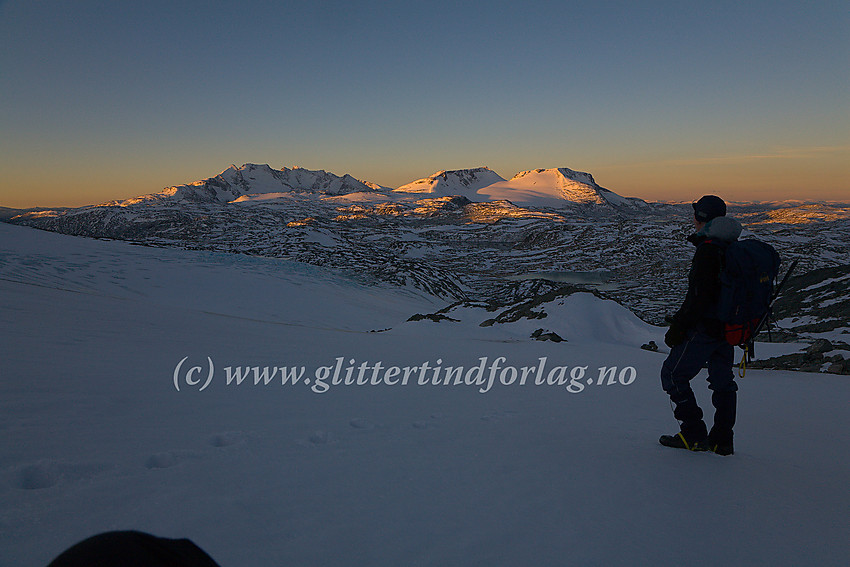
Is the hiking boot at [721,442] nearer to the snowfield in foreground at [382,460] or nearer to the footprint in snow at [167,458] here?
the snowfield in foreground at [382,460]

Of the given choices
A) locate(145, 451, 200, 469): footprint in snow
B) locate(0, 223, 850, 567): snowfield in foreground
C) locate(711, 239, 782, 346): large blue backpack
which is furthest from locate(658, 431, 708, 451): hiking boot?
locate(145, 451, 200, 469): footprint in snow

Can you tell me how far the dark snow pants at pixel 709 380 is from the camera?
3.96 meters

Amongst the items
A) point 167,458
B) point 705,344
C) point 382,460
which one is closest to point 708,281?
point 705,344

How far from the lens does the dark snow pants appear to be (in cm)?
396

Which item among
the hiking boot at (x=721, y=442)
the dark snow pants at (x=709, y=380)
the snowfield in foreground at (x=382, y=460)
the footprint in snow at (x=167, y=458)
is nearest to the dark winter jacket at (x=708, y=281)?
the dark snow pants at (x=709, y=380)

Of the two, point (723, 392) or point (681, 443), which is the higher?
point (723, 392)

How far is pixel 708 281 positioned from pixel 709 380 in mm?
898

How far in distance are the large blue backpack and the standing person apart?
6 centimetres

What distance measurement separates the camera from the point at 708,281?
12.7ft

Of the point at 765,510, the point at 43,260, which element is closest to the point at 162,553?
the point at 765,510

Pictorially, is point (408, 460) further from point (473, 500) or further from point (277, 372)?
point (277, 372)

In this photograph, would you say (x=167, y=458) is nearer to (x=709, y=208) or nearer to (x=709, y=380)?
(x=709, y=380)

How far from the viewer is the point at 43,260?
1009 inches

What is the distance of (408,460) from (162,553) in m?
2.60
